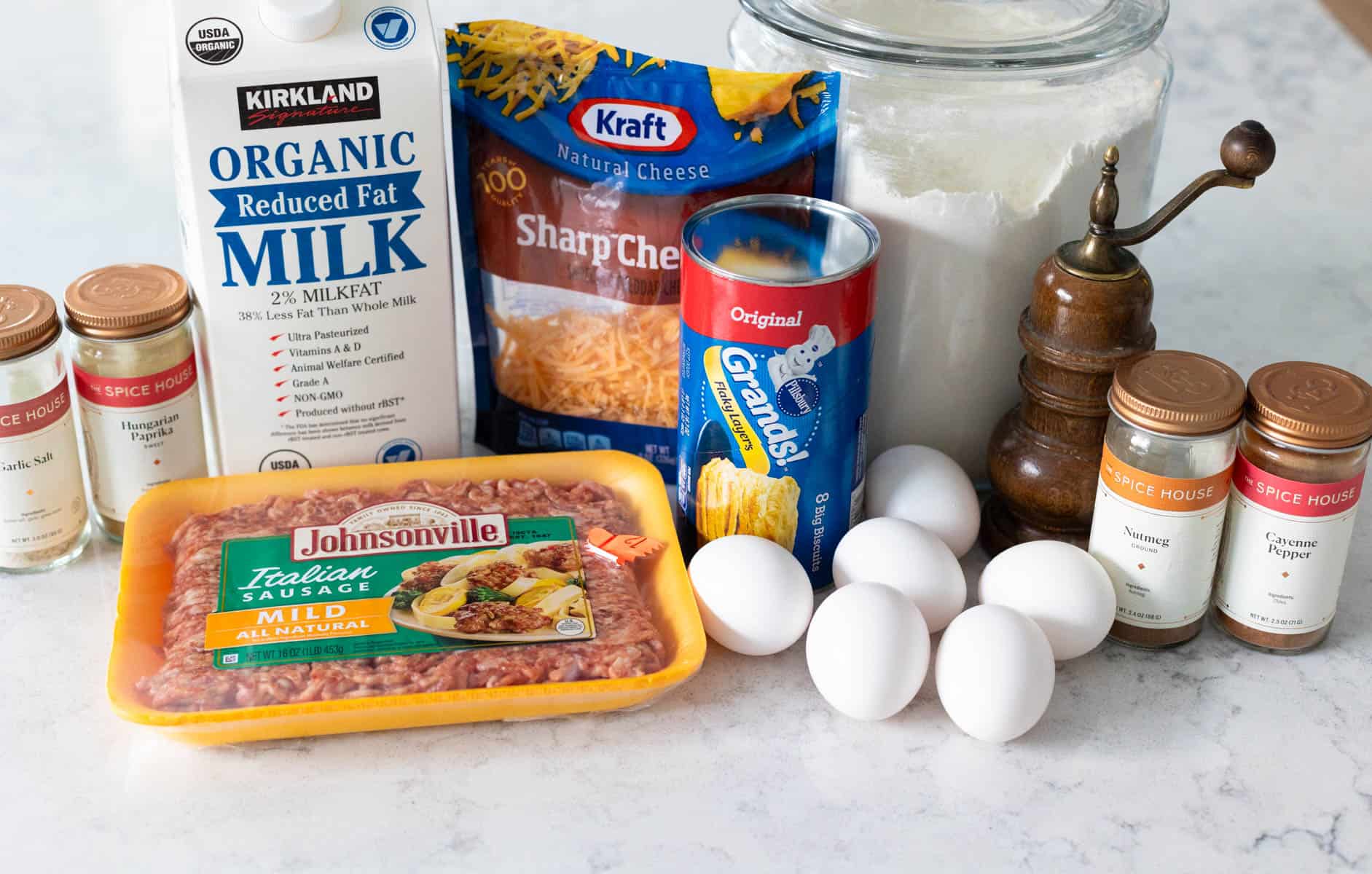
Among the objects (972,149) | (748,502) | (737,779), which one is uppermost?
(972,149)

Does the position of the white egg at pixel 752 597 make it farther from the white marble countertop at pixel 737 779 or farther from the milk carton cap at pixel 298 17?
the milk carton cap at pixel 298 17

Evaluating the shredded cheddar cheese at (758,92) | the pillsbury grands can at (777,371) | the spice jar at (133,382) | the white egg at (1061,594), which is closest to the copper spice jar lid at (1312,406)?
the white egg at (1061,594)

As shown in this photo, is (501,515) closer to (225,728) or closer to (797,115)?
(225,728)

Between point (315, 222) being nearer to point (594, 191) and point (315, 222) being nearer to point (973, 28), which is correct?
point (594, 191)

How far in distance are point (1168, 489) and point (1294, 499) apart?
0.29ft

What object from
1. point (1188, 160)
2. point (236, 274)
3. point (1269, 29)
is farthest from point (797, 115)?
point (1269, 29)

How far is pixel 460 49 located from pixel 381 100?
0.12 m

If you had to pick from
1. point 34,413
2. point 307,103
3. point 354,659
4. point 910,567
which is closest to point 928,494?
point 910,567

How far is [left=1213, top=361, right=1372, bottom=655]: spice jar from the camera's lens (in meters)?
1.06

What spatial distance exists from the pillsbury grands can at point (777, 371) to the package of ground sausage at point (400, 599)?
0.08 metres

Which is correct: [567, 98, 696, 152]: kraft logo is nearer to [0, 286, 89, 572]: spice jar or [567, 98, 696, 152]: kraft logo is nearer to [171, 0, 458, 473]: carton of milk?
[171, 0, 458, 473]: carton of milk

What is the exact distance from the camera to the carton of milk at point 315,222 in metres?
1.12

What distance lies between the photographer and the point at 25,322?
44.6 inches

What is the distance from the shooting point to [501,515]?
1.20 metres
